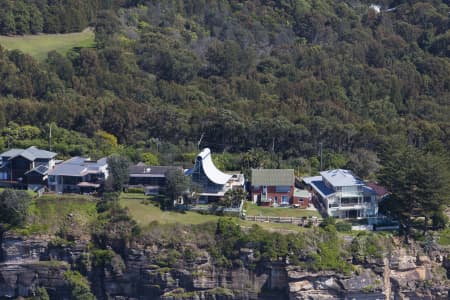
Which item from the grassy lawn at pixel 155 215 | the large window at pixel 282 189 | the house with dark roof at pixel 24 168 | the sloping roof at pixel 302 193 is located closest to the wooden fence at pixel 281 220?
the grassy lawn at pixel 155 215

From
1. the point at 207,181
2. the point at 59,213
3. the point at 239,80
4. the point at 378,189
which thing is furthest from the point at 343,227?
the point at 239,80

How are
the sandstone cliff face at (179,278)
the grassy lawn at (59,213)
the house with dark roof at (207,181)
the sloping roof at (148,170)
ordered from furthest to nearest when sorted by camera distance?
the sloping roof at (148,170), the house with dark roof at (207,181), the grassy lawn at (59,213), the sandstone cliff face at (179,278)

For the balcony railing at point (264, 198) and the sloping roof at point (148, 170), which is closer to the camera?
the balcony railing at point (264, 198)

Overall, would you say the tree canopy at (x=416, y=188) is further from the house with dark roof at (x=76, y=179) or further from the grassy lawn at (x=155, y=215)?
the house with dark roof at (x=76, y=179)

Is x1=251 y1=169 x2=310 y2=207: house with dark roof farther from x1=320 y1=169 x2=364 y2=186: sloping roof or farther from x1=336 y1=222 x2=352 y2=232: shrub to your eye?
x1=336 y1=222 x2=352 y2=232: shrub

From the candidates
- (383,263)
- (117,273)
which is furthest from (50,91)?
(383,263)

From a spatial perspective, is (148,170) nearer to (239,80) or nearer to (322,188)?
(322,188)

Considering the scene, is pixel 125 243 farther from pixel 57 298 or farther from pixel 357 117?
pixel 357 117

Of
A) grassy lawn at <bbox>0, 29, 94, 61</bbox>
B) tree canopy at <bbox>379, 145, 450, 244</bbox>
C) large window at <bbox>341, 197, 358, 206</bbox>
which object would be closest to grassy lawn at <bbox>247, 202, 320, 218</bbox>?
large window at <bbox>341, 197, 358, 206</bbox>
